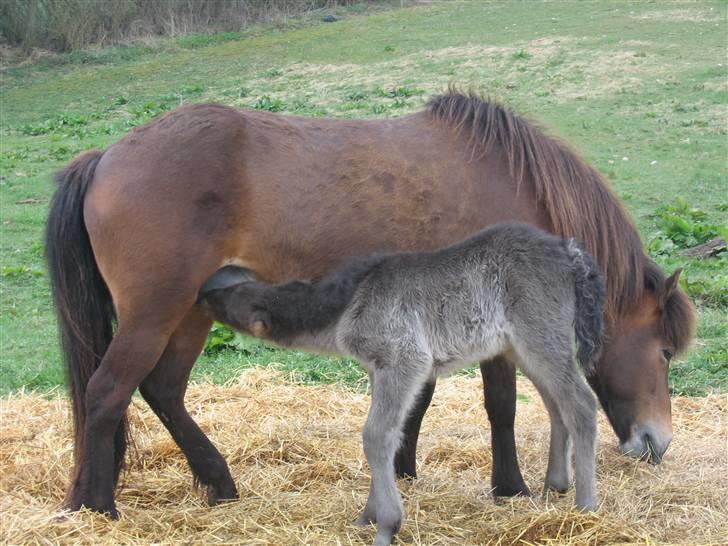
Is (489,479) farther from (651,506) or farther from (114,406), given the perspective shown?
(114,406)

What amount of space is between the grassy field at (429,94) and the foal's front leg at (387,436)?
2.05 meters

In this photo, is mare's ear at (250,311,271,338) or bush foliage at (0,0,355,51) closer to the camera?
mare's ear at (250,311,271,338)

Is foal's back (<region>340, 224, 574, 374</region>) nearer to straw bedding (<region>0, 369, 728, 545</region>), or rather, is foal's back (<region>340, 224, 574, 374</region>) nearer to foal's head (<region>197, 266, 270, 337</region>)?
foal's head (<region>197, 266, 270, 337</region>)

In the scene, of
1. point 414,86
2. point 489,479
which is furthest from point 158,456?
point 414,86

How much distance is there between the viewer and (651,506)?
503 cm

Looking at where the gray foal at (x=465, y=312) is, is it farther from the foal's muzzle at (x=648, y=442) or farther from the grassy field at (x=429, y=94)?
the grassy field at (x=429, y=94)

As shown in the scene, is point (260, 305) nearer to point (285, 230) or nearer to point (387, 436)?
point (285, 230)

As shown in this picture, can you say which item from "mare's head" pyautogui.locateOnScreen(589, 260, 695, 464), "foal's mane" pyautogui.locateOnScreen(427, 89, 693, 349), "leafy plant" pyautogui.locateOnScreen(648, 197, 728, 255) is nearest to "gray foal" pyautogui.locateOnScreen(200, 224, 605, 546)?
"foal's mane" pyautogui.locateOnScreen(427, 89, 693, 349)

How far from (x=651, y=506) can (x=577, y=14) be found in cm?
2465

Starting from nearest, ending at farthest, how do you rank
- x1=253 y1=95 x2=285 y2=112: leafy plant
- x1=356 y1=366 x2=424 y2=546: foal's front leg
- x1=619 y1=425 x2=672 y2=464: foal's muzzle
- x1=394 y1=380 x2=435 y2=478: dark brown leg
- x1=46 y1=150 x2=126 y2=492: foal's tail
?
x1=356 y1=366 x2=424 y2=546: foal's front leg → x1=46 y1=150 x2=126 y2=492: foal's tail → x1=619 y1=425 x2=672 y2=464: foal's muzzle → x1=394 y1=380 x2=435 y2=478: dark brown leg → x1=253 y1=95 x2=285 y2=112: leafy plant

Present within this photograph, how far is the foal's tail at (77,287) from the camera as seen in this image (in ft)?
16.2

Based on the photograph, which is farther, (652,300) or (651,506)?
(652,300)

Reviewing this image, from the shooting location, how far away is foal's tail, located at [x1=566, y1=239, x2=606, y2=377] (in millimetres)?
4617

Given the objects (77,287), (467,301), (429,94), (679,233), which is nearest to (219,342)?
(77,287)
